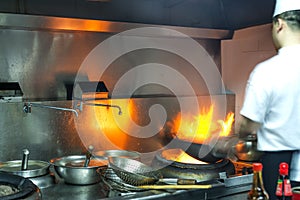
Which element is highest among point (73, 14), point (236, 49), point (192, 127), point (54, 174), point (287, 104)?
point (73, 14)

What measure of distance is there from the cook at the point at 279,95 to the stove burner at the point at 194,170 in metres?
0.40

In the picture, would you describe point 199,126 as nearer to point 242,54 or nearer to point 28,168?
point 242,54

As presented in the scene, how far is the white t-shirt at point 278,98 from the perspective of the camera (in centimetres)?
113

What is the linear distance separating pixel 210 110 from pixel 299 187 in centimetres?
136

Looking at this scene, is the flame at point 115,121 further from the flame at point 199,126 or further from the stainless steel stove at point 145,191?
the stainless steel stove at point 145,191

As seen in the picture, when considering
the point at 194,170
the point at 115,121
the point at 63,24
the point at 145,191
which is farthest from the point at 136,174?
the point at 63,24

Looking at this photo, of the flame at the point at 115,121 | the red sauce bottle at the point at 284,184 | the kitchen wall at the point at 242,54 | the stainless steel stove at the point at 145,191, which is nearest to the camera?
the red sauce bottle at the point at 284,184

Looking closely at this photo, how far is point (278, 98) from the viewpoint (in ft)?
3.78

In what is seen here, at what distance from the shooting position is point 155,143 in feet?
Result: 7.62

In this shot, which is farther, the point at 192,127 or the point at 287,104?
the point at 192,127

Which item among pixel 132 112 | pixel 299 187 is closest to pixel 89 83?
pixel 132 112

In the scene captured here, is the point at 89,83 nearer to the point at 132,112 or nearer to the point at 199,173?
the point at 132,112

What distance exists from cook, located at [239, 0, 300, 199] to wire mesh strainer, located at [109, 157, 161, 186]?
50 cm

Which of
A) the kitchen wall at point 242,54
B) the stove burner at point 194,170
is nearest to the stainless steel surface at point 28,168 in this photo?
the stove burner at point 194,170
